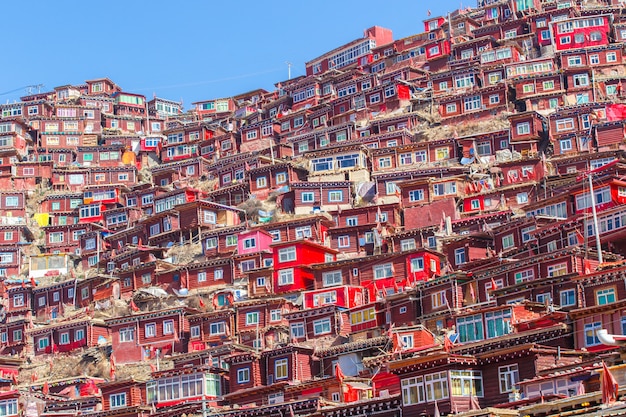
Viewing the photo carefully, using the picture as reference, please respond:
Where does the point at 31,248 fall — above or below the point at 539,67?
below

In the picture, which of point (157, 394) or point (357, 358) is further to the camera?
point (157, 394)

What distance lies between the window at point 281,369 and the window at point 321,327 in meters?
6.16

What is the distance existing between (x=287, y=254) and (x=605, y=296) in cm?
3767

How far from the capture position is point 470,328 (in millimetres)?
62156

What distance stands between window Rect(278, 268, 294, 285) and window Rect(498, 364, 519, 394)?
40.2 metres

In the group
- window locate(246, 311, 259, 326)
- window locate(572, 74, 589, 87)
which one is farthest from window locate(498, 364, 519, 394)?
window locate(572, 74, 589, 87)

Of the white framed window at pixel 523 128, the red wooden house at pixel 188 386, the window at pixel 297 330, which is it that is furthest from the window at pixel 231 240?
the white framed window at pixel 523 128

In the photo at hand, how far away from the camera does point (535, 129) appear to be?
103m

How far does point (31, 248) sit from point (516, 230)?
64.9 meters

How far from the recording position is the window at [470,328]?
61.5 meters

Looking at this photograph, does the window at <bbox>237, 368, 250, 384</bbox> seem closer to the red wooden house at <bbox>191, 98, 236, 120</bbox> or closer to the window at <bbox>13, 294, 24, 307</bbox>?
the window at <bbox>13, 294, 24, 307</bbox>

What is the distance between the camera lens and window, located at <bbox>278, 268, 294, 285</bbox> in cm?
8981

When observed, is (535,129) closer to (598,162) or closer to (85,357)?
(598,162)

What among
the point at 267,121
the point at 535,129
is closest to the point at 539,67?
the point at 535,129
